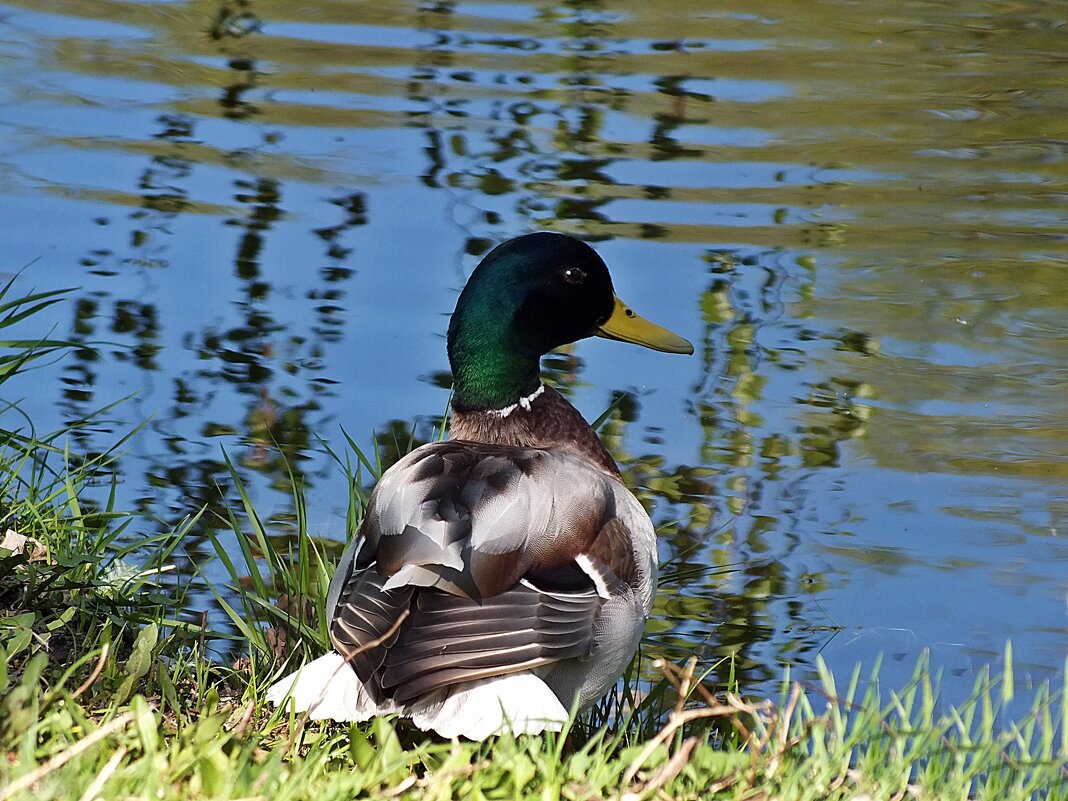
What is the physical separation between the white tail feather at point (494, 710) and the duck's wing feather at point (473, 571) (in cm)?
5

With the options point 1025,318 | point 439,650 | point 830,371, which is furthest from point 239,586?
point 1025,318

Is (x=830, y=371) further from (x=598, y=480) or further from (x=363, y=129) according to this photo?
(x=363, y=129)

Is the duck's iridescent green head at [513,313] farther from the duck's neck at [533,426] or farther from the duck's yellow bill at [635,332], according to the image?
the duck's yellow bill at [635,332]

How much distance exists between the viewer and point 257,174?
7.29m

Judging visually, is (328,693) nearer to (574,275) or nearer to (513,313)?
(513,313)

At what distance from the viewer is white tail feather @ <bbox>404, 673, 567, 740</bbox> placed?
2795 millimetres

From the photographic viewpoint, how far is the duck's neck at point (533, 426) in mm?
3781

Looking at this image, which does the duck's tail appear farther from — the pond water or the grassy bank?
the pond water

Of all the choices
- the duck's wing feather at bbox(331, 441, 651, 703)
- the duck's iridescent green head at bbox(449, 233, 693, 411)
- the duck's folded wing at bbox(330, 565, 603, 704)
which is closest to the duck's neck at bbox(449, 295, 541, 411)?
the duck's iridescent green head at bbox(449, 233, 693, 411)

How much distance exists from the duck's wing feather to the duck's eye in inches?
27.4

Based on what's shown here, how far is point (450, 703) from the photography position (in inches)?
113

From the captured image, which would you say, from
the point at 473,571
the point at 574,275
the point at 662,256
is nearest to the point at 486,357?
the point at 574,275

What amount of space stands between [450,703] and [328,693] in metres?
0.23

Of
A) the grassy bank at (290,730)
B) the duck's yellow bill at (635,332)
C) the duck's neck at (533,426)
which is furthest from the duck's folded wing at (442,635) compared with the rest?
the duck's yellow bill at (635,332)
